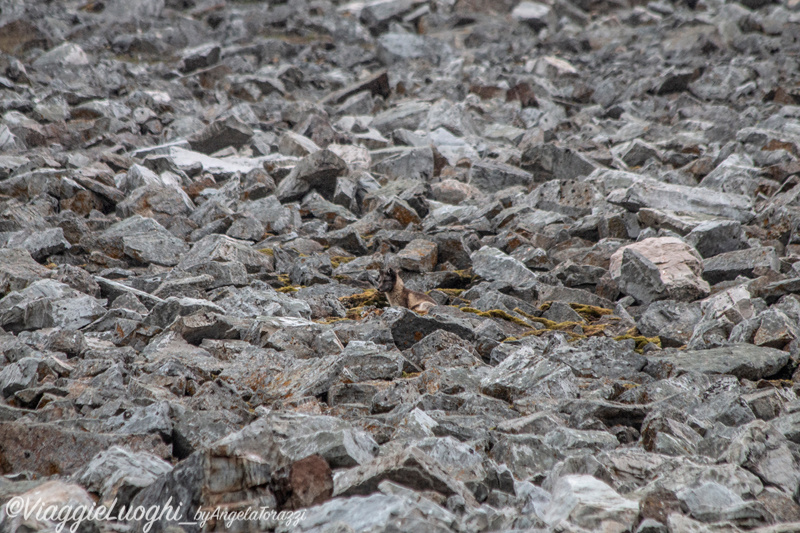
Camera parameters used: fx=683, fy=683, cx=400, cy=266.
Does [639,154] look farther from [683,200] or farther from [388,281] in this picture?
[388,281]

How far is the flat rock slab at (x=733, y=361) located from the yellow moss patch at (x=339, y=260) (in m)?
3.85

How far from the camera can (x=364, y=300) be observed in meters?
6.57

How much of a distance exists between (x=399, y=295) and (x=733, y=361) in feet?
9.47

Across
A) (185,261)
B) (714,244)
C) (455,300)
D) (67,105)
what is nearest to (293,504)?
(455,300)

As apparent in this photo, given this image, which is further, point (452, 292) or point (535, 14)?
point (535, 14)

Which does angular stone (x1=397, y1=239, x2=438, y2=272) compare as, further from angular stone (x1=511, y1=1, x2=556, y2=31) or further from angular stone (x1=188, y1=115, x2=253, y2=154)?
angular stone (x1=511, y1=1, x2=556, y2=31)

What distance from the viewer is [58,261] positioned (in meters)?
7.26

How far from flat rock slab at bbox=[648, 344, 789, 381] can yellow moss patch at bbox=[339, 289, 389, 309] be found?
8.26ft

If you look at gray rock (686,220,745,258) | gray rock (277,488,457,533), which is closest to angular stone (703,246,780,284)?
gray rock (686,220,745,258)

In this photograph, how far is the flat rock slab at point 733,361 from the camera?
483cm

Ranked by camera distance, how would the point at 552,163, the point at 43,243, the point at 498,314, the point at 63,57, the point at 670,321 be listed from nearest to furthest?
the point at 670,321, the point at 498,314, the point at 43,243, the point at 552,163, the point at 63,57

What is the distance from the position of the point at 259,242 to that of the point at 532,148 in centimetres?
509

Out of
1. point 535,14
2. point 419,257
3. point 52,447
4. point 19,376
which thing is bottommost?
point 535,14

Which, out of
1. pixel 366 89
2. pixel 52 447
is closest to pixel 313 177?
pixel 52 447
